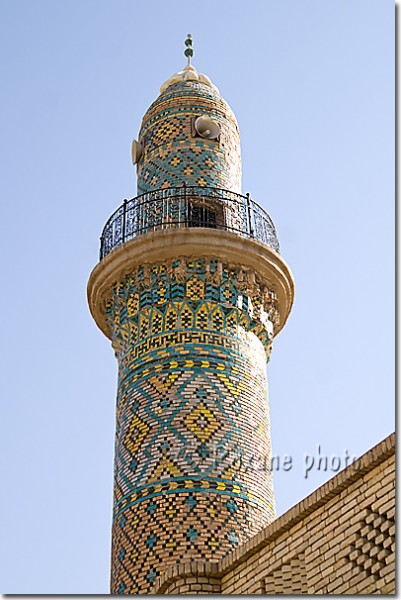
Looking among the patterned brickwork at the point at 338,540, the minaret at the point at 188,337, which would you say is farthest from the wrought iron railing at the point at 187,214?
the patterned brickwork at the point at 338,540

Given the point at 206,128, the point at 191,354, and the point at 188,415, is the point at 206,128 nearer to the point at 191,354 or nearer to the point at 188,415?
the point at 191,354

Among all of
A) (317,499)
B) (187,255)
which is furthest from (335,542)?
(187,255)

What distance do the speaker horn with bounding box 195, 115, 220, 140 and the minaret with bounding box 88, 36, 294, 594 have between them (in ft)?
0.04

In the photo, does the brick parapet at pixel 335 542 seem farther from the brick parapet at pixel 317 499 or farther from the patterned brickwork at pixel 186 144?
the patterned brickwork at pixel 186 144

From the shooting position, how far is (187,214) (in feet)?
32.4

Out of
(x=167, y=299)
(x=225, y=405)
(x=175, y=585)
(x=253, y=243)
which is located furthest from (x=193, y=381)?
(x=175, y=585)

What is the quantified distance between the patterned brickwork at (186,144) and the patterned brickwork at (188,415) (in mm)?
1324

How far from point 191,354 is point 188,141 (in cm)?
282

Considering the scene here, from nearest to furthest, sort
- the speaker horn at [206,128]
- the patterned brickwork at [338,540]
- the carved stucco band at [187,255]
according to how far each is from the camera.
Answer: the patterned brickwork at [338,540] < the carved stucco band at [187,255] < the speaker horn at [206,128]

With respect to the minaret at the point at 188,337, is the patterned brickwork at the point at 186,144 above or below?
above

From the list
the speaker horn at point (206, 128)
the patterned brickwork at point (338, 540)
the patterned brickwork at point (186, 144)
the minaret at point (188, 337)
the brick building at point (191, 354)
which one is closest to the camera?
the patterned brickwork at point (338, 540)

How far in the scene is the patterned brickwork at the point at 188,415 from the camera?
803 cm

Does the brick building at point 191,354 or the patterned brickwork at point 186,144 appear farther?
the patterned brickwork at point 186,144

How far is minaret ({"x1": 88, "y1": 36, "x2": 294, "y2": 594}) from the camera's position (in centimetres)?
812
